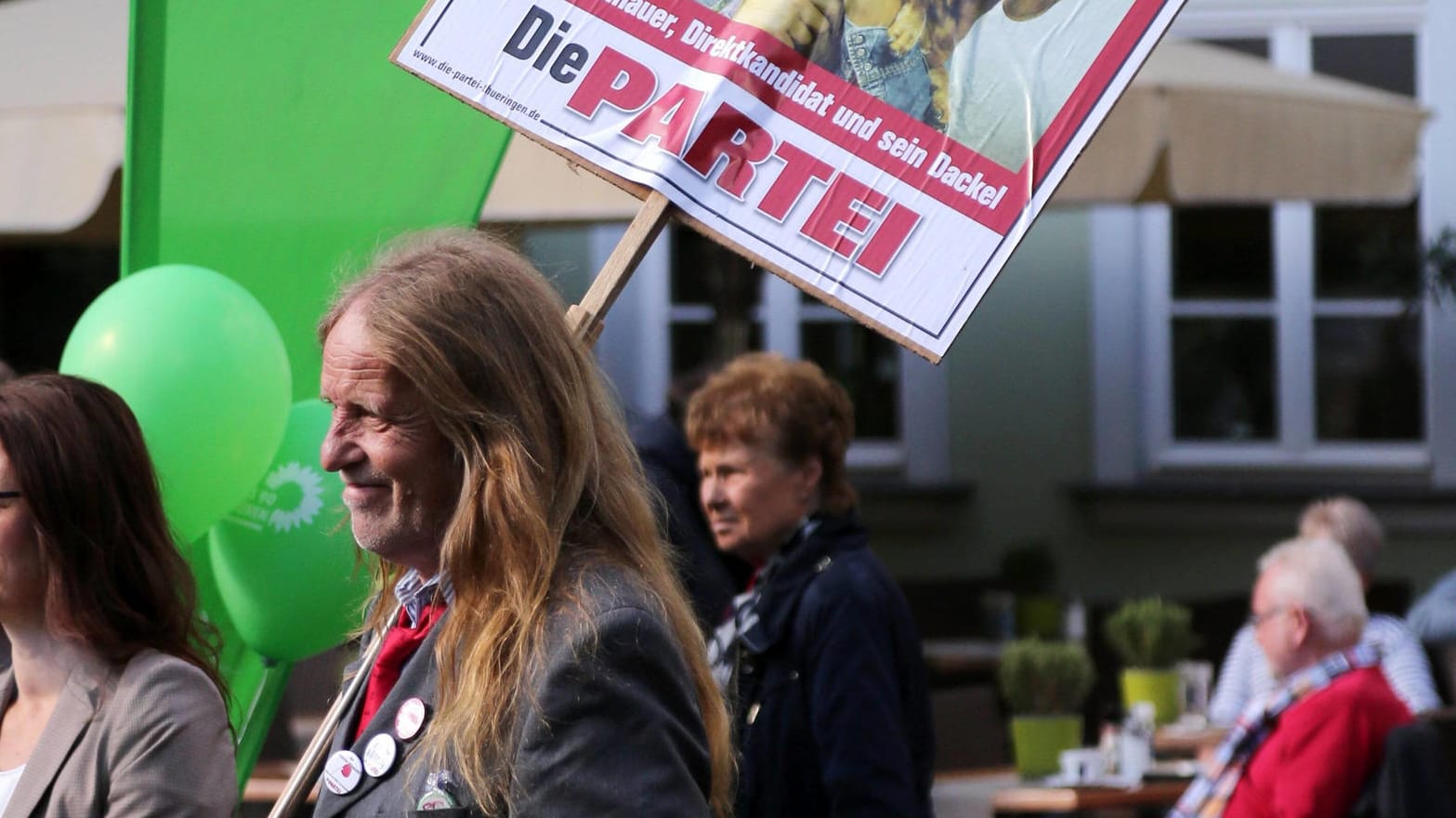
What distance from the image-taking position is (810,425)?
331 cm

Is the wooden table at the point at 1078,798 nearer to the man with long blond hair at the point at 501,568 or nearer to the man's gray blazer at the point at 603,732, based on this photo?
the man with long blond hair at the point at 501,568

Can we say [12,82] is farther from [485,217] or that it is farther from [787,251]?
[787,251]

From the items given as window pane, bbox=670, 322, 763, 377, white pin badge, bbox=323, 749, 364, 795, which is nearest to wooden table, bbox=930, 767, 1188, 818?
white pin badge, bbox=323, 749, 364, 795

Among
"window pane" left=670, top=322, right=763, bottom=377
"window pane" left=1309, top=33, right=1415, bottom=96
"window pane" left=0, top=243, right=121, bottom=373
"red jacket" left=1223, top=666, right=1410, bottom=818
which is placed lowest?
"red jacket" left=1223, top=666, right=1410, bottom=818

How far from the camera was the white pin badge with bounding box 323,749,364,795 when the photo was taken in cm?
171

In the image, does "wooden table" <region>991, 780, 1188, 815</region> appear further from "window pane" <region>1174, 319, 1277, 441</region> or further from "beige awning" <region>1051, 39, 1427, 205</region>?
"window pane" <region>1174, 319, 1277, 441</region>

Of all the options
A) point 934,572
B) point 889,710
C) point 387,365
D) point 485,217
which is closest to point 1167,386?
point 934,572

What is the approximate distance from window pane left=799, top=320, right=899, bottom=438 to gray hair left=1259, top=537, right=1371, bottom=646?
427 cm

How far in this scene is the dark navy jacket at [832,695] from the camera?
2871 millimetres

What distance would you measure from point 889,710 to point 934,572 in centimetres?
574

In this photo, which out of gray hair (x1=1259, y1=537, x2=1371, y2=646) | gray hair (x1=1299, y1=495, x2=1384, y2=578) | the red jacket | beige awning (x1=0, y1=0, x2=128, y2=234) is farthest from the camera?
gray hair (x1=1299, y1=495, x2=1384, y2=578)

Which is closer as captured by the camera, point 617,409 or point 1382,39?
point 617,409

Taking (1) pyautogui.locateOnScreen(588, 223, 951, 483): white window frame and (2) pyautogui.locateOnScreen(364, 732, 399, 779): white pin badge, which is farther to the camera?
(1) pyautogui.locateOnScreen(588, 223, 951, 483): white window frame

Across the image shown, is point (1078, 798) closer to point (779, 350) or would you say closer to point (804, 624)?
point (804, 624)
